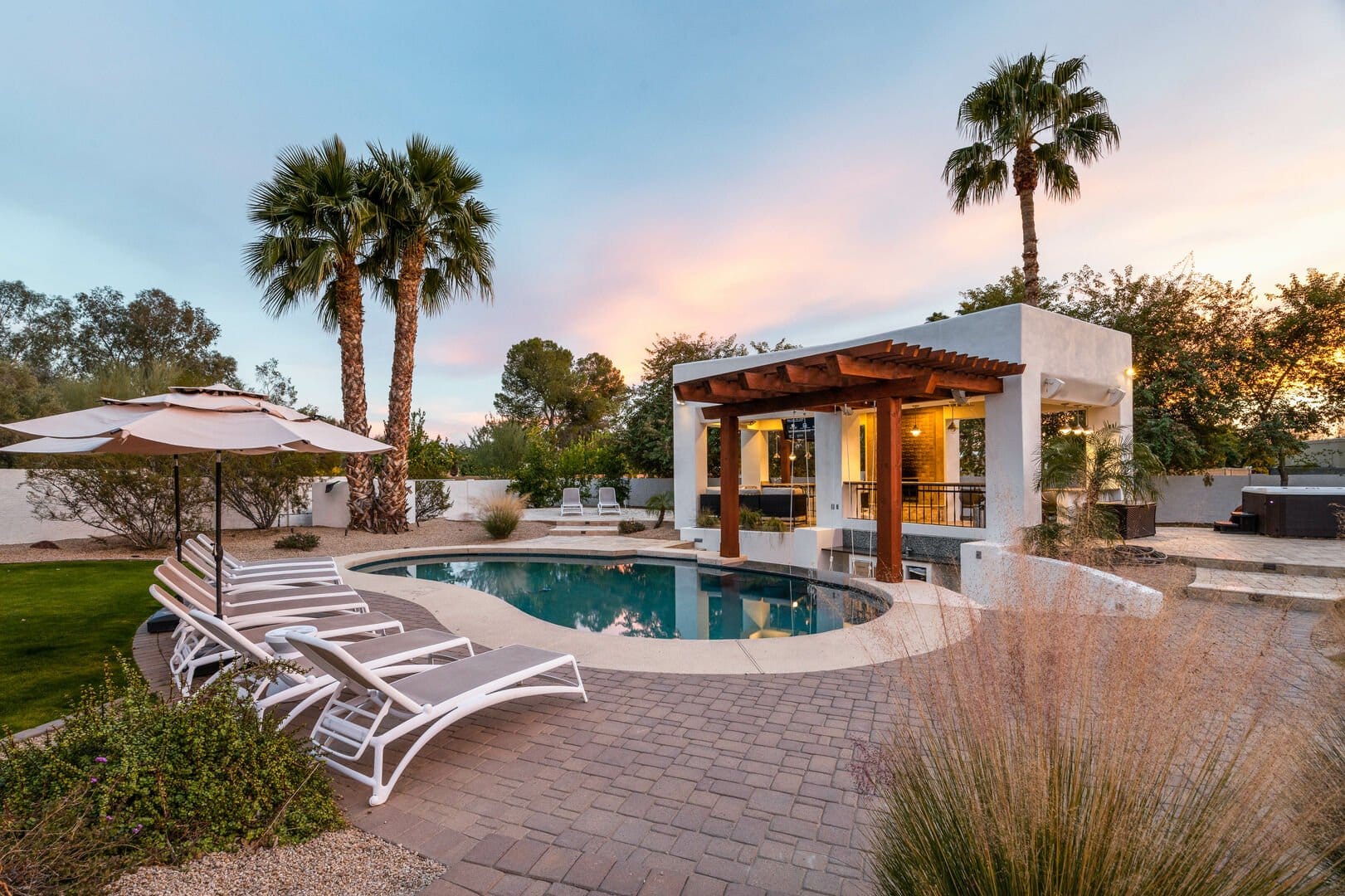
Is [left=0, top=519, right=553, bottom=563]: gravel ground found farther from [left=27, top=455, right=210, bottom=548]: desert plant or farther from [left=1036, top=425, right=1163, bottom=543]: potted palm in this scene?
[left=1036, top=425, right=1163, bottom=543]: potted palm

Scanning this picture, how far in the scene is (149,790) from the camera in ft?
8.22

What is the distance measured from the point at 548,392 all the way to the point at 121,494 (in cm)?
3045

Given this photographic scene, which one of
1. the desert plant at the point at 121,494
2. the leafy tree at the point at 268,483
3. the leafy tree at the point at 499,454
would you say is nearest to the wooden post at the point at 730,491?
the leafy tree at the point at 268,483

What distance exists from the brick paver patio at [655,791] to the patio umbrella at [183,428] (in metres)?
2.71

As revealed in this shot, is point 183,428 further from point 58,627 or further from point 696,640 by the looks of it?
point 696,640

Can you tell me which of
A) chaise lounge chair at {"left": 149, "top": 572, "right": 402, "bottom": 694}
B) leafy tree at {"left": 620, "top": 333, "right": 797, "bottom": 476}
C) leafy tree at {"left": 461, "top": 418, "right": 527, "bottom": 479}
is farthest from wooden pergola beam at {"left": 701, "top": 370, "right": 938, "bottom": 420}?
leafy tree at {"left": 461, "top": 418, "right": 527, "bottom": 479}

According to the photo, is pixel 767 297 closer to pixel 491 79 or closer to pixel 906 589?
pixel 491 79

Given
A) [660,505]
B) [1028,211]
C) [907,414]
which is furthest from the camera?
[660,505]

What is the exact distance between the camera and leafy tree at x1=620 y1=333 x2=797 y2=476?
74.1ft

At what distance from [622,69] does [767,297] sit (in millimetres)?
7817

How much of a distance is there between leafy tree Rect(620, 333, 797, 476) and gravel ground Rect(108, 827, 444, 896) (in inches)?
747

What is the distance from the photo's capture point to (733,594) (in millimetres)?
9961

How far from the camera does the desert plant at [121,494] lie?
38.6ft

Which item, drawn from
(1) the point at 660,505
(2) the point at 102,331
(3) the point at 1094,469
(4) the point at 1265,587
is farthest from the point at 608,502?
(2) the point at 102,331
